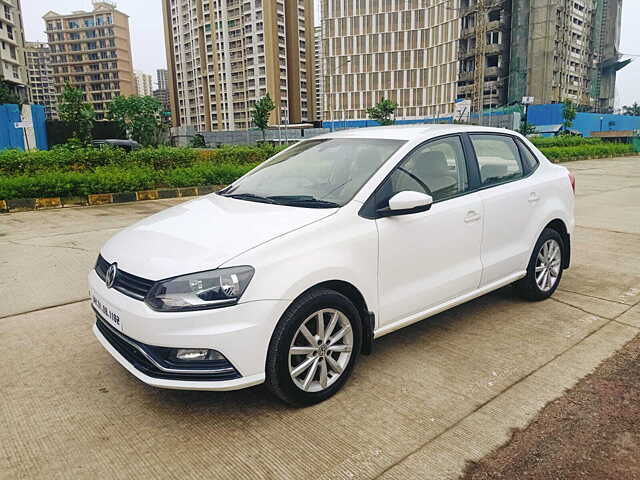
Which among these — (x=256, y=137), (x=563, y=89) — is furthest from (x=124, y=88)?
(x=563, y=89)

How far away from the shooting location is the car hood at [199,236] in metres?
2.66

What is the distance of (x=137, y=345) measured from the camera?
2672mm

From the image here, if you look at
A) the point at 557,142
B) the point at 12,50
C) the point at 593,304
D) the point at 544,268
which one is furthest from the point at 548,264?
the point at 12,50

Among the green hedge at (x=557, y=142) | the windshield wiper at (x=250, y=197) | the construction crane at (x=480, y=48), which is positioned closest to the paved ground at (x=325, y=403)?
the windshield wiper at (x=250, y=197)

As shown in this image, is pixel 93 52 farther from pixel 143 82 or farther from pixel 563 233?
pixel 563 233

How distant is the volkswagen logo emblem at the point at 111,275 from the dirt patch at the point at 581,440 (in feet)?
6.88

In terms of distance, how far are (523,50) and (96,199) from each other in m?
84.0

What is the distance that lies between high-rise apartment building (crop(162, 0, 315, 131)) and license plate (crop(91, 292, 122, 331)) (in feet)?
315

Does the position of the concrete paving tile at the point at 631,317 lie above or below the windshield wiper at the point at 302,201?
below

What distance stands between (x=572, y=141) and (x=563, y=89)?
59993 mm

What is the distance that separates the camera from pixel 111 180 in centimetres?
1141

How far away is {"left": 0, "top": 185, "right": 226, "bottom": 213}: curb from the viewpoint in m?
10.2

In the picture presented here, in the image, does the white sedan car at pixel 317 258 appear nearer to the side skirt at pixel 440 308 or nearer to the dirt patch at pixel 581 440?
the side skirt at pixel 440 308

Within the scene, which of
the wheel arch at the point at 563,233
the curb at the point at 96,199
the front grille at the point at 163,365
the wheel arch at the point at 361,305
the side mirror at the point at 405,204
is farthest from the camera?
the curb at the point at 96,199
